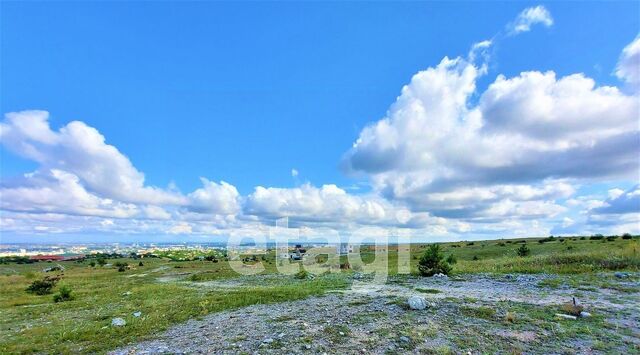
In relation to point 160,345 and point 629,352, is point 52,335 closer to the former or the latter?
point 160,345

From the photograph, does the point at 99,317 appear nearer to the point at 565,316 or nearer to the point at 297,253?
the point at 565,316

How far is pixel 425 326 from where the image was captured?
33.3 ft

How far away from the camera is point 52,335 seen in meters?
11.5

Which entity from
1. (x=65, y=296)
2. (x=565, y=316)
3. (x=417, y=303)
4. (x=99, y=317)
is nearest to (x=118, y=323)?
(x=99, y=317)

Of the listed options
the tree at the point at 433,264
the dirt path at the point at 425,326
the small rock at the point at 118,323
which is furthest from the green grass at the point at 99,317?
the tree at the point at 433,264

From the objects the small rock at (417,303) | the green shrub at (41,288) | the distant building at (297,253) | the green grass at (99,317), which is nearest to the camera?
the green grass at (99,317)

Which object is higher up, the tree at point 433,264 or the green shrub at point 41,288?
the tree at point 433,264

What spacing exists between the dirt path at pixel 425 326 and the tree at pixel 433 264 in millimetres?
7792

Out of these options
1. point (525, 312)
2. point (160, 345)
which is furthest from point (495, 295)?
point (160, 345)

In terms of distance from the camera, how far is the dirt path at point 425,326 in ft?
28.2

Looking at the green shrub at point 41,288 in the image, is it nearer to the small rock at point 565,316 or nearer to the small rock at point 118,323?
the small rock at point 118,323

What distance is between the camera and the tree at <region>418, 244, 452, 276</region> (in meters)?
23.7

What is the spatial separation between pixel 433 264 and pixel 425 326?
14837 millimetres

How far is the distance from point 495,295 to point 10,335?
19353mm
